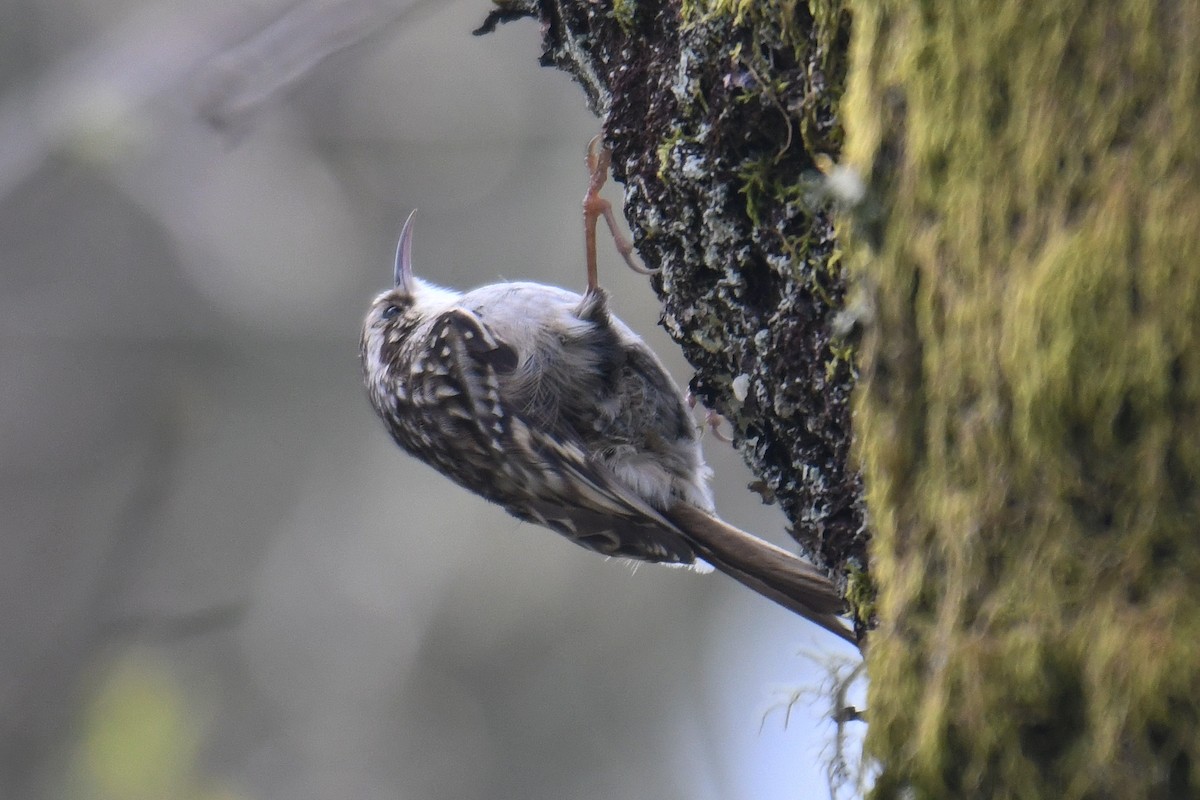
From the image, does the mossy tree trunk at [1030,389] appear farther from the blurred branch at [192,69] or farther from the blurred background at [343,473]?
the blurred background at [343,473]

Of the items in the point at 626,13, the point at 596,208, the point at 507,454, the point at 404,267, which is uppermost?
the point at 626,13

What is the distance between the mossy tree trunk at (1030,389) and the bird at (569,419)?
1558mm

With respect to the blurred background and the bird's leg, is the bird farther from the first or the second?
the blurred background

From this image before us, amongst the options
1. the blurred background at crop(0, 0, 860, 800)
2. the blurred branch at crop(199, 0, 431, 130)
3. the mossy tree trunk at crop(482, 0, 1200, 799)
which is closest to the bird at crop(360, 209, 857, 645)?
the blurred branch at crop(199, 0, 431, 130)

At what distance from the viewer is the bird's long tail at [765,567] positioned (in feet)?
7.36

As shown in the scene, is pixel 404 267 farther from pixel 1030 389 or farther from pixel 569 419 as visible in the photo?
pixel 1030 389

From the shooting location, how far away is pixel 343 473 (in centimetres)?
789

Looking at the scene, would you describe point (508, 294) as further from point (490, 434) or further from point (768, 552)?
point (768, 552)

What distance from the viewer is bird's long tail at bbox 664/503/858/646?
224 cm

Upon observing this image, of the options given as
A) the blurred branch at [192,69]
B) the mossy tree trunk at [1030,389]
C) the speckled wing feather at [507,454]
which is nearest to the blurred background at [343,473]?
the blurred branch at [192,69]

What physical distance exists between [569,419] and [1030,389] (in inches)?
79.2

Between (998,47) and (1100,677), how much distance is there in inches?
22.2

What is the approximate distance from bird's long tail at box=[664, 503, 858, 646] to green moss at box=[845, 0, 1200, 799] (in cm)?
93

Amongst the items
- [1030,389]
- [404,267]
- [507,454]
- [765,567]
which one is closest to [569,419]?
[507,454]
